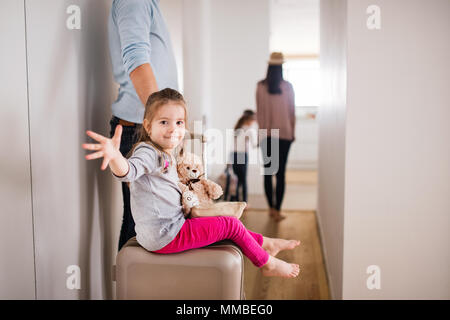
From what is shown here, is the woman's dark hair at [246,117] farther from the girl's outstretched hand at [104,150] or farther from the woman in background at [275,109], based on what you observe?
the girl's outstretched hand at [104,150]

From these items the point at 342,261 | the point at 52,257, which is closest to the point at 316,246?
the point at 342,261

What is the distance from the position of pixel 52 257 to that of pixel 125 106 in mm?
466

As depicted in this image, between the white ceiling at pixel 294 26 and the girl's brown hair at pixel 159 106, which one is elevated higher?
the white ceiling at pixel 294 26

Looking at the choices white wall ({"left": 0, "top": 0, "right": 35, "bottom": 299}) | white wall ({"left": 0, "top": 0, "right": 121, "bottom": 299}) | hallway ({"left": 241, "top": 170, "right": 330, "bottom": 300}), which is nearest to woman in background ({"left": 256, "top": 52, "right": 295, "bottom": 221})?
hallway ({"left": 241, "top": 170, "right": 330, "bottom": 300})

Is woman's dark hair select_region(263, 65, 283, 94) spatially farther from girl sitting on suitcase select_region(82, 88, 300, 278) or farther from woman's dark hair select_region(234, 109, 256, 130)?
girl sitting on suitcase select_region(82, 88, 300, 278)

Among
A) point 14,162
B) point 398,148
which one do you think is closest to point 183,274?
point 14,162

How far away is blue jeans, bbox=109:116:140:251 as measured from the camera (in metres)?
0.84

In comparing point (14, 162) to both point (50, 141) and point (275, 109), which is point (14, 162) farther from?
point (275, 109)

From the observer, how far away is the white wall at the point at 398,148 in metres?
1.17

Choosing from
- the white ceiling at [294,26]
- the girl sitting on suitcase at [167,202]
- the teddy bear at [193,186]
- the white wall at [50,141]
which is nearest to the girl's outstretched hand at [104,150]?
the girl sitting on suitcase at [167,202]

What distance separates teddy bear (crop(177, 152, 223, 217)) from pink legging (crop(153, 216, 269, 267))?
39 millimetres

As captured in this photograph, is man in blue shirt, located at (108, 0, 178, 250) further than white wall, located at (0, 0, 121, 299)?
No

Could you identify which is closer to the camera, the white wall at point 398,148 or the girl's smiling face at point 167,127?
the girl's smiling face at point 167,127

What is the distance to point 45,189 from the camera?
102 cm
